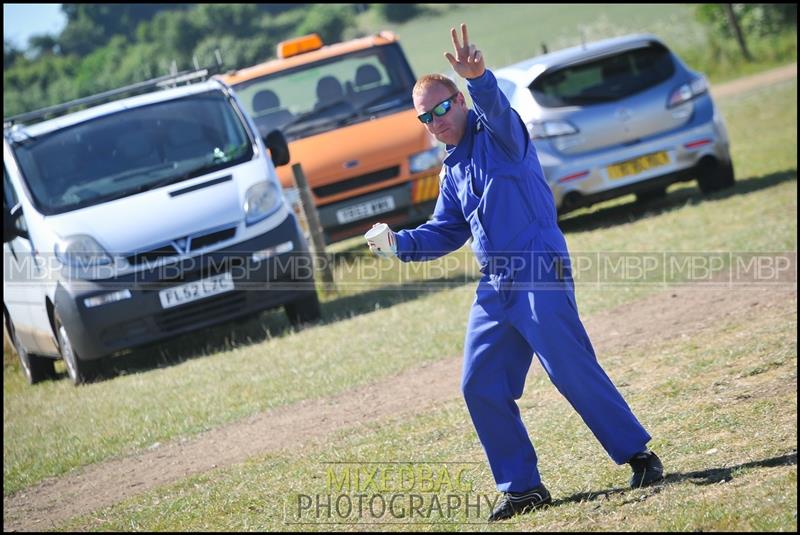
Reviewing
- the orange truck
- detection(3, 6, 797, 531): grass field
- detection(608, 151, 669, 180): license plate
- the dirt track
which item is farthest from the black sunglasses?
the orange truck

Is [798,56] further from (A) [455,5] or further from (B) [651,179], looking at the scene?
(A) [455,5]

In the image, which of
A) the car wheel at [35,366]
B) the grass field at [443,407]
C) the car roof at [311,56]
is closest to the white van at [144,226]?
the grass field at [443,407]

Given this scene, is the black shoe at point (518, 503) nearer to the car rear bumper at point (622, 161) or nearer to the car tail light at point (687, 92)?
the car rear bumper at point (622, 161)

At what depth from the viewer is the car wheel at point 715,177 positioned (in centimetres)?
1481

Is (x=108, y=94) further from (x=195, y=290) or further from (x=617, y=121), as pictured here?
(x=617, y=121)

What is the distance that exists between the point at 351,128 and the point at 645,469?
33.8 feet

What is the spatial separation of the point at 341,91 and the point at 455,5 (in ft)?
225

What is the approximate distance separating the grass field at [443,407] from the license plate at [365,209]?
0.66 m

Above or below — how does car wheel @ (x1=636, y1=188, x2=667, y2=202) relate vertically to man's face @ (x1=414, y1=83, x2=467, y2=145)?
below

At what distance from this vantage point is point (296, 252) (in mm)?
11805

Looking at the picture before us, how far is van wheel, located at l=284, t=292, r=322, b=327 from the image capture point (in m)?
12.3

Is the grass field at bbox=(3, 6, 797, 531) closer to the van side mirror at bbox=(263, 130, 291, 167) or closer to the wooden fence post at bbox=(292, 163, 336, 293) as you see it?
the wooden fence post at bbox=(292, 163, 336, 293)

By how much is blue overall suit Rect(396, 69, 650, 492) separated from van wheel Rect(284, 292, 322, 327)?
6.61 m

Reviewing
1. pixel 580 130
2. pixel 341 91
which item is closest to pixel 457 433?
pixel 580 130
